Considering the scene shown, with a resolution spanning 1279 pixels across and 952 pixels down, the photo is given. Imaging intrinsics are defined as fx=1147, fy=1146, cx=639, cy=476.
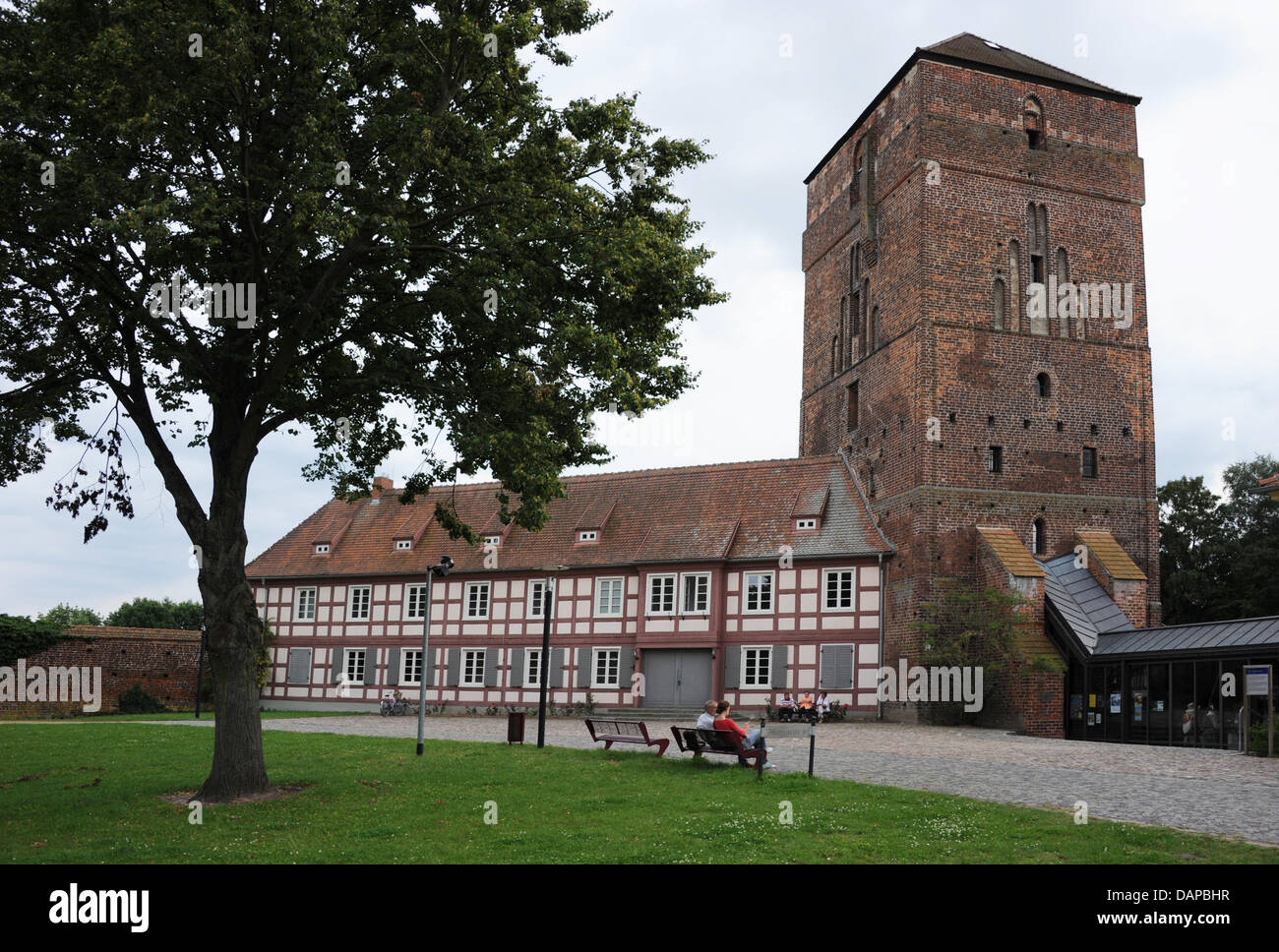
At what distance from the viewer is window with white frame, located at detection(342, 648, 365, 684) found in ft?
129

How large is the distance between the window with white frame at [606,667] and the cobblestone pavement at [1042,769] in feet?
23.7

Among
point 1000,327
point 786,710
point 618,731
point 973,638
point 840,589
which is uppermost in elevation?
point 1000,327

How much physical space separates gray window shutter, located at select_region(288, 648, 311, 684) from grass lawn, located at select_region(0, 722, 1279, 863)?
22.6 m

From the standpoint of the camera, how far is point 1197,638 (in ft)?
84.6

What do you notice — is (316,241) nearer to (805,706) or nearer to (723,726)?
(723,726)

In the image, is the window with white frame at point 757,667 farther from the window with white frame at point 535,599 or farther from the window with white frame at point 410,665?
the window with white frame at point 410,665

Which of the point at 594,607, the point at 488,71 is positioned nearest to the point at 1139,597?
the point at 594,607

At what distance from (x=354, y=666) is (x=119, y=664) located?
744cm

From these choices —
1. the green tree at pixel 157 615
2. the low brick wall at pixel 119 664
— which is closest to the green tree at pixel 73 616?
the green tree at pixel 157 615

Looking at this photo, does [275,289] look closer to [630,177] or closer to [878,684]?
[630,177]

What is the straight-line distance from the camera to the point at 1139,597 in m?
31.2

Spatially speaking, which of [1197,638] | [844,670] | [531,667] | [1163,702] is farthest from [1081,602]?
[531,667]

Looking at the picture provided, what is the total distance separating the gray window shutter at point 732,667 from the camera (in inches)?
1332
